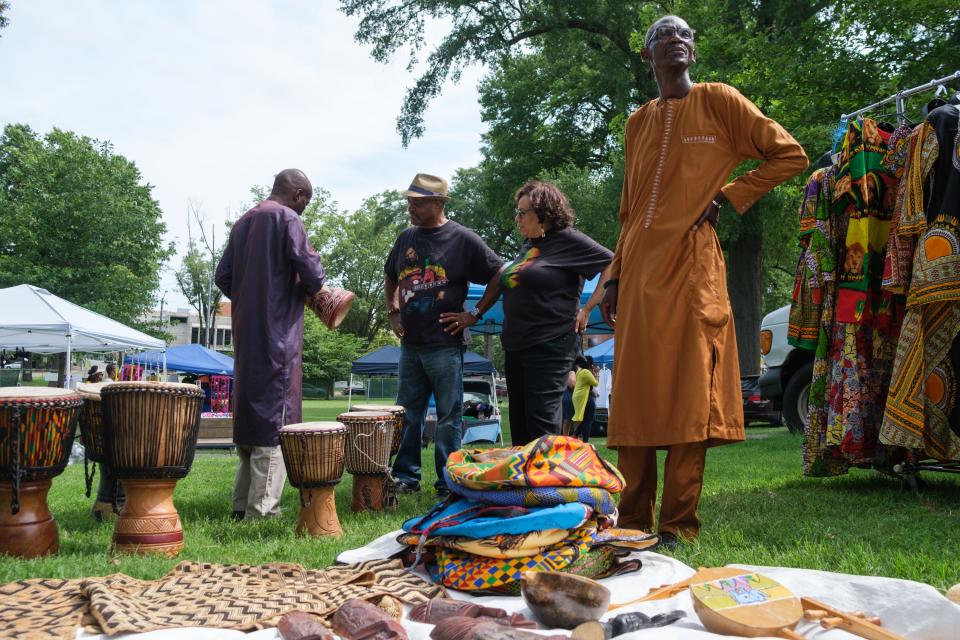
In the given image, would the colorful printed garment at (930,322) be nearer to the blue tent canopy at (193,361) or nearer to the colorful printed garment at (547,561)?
the colorful printed garment at (547,561)

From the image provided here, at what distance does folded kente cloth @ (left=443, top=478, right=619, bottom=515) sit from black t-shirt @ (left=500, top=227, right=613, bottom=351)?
1635 millimetres

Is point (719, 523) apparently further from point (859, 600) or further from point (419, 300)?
point (419, 300)

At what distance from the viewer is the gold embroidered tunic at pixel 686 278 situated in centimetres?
318

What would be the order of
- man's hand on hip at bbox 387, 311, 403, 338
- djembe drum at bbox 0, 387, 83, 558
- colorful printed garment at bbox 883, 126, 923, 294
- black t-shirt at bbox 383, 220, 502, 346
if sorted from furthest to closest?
man's hand on hip at bbox 387, 311, 403, 338 → black t-shirt at bbox 383, 220, 502, 346 → colorful printed garment at bbox 883, 126, 923, 294 → djembe drum at bbox 0, 387, 83, 558

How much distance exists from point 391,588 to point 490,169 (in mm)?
21718

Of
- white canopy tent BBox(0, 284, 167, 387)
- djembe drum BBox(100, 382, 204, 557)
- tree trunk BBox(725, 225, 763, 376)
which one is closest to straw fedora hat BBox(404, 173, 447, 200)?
djembe drum BBox(100, 382, 204, 557)

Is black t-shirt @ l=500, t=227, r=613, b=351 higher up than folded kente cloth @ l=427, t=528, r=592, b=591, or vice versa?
black t-shirt @ l=500, t=227, r=613, b=351

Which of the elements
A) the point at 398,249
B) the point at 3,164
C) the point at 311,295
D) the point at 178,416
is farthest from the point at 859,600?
the point at 3,164

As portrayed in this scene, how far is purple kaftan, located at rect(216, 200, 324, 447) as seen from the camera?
13.8ft

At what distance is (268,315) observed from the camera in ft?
14.0

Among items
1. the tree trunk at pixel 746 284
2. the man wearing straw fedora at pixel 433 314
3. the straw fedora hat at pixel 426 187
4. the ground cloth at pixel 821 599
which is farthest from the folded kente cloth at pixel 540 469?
the tree trunk at pixel 746 284

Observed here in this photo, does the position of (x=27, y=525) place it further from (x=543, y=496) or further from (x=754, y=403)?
(x=754, y=403)

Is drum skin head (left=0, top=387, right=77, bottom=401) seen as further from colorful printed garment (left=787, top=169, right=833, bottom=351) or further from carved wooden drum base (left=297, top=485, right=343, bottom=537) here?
colorful printed garment (left=787, top=169, right=833, bottom=351)

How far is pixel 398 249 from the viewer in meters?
Result: 5.29
